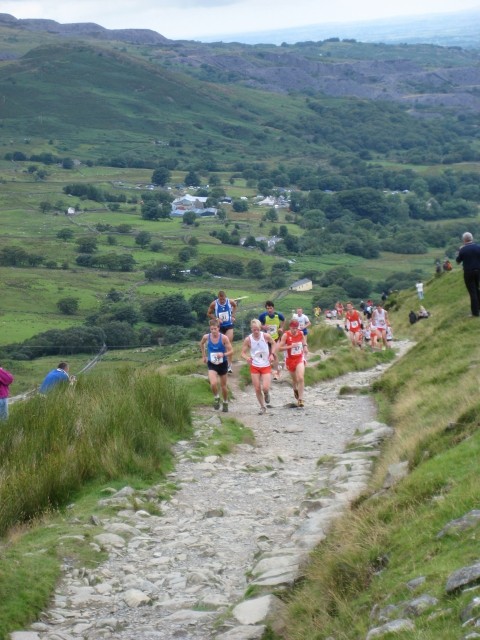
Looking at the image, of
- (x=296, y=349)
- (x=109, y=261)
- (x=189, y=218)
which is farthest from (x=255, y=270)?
(x=296, y=349)

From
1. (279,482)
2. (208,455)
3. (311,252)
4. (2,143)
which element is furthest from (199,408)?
(2,143)

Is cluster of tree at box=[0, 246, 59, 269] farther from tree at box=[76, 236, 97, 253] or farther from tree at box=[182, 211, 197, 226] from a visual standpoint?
tree at box=[182, 211, 197, 226]

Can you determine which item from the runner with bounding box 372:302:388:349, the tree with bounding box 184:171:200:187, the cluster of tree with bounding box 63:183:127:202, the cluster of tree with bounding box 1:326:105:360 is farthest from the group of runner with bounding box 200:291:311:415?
the tree with bounding box 184:171:200:187

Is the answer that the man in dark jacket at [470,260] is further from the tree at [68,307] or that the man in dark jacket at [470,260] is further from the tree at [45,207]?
the tree at [45,207]

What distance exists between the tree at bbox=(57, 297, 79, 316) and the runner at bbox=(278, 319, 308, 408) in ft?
221

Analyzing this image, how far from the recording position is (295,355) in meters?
17.2

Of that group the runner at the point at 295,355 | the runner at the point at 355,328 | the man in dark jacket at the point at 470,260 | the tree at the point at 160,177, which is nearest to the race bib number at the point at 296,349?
the runner at the point at 295,355

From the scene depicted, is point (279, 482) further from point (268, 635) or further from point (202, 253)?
point (202, 253)

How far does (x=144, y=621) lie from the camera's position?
8047 millimetres

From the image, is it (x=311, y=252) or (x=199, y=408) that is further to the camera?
(x=311, y=252)

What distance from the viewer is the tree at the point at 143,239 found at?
117 m

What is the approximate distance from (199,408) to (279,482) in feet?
14.2

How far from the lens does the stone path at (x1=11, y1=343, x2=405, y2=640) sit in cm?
790

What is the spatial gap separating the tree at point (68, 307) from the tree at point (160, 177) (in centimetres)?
9387
